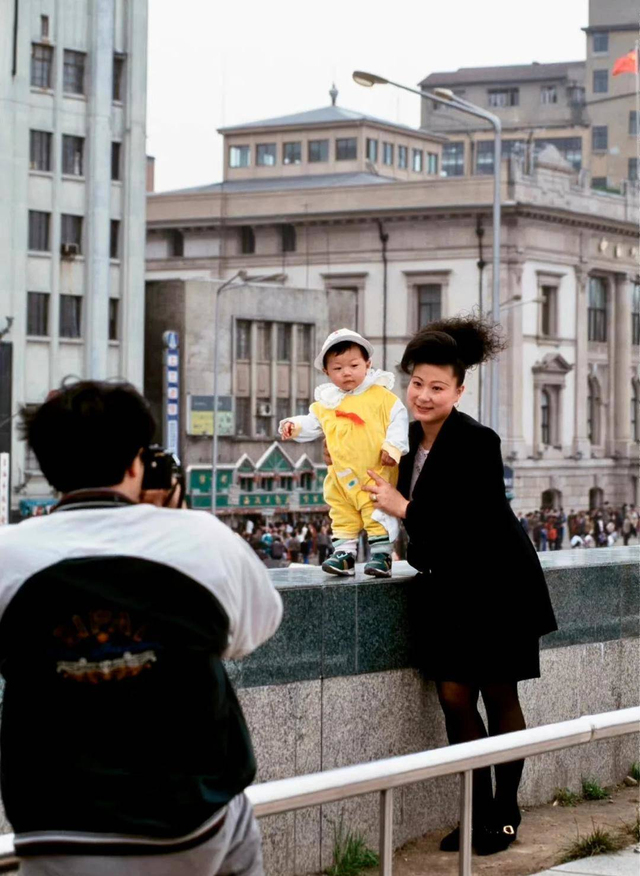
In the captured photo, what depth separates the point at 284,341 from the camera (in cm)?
6538

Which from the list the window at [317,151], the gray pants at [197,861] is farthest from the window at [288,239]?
the gray pants at [197,861]

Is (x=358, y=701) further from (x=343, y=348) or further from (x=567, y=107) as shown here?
(x=567, y=107)

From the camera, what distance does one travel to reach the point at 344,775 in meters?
3.67

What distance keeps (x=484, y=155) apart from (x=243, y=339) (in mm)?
59758

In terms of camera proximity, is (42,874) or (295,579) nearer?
(42,874)

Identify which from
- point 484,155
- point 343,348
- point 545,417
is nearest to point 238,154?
point 545,417

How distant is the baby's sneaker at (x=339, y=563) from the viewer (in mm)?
5879

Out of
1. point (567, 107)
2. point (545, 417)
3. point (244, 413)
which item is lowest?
point (244, 413)

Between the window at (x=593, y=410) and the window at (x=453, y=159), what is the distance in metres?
45.7

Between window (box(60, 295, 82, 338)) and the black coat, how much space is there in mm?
53523

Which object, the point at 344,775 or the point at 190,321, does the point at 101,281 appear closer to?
the point at 344,775

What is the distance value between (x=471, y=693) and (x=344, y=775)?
211 centimetres

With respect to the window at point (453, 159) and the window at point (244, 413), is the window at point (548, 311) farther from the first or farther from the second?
the window at point (453, 159)

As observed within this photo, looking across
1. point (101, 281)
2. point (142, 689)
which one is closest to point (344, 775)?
point (142, 689)
